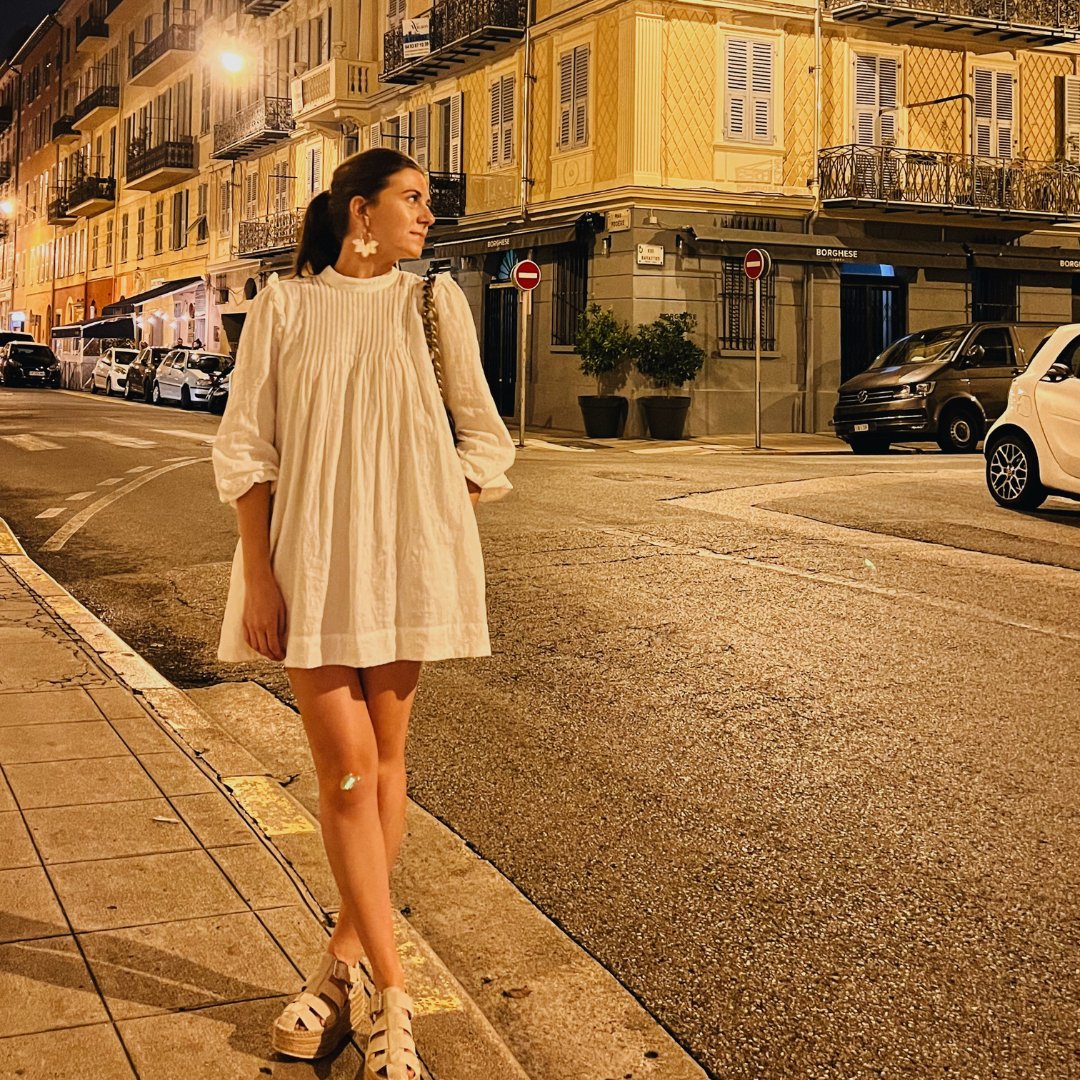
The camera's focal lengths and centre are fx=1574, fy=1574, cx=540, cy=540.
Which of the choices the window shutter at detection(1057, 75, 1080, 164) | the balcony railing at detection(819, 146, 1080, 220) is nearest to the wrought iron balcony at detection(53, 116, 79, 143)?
the balcony railing at detection(819, 146, 1080, 220)

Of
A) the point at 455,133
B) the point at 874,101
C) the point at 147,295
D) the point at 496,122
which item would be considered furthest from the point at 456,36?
the point at 147,295

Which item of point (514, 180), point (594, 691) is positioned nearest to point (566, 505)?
point (594, 691)

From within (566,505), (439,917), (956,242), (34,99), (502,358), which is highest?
(34,99)

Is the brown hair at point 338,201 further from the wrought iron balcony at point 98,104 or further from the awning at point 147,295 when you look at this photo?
the wrought iron balcony at point 98,104

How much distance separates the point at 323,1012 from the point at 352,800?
408 mm

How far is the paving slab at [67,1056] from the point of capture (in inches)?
110

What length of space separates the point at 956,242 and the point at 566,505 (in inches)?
778

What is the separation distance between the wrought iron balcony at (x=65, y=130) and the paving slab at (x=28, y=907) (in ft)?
225

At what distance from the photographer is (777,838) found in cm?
460

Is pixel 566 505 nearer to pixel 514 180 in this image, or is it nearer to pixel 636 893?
pixel 636 893

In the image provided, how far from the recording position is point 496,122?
32.4 meters

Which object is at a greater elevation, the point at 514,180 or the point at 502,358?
the point at 514,180

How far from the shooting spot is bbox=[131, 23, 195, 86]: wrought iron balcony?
51.1 metres

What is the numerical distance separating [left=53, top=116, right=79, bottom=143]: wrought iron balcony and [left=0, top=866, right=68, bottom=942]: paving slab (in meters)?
68.5
